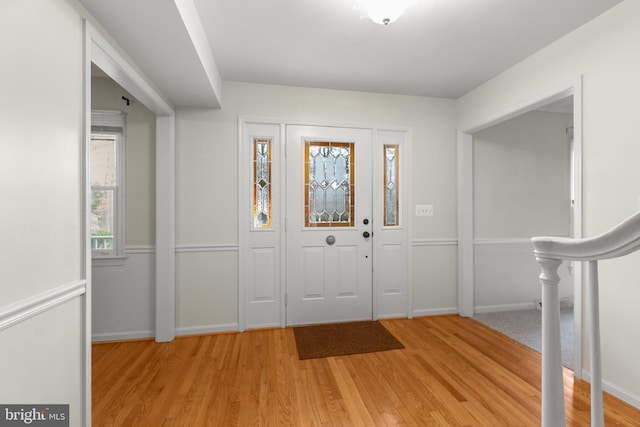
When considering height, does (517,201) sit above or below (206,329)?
above

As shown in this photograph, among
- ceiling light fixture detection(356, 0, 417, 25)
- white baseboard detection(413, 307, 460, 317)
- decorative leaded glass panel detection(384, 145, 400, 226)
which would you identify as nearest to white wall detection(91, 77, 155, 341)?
ceiling light fixture detection(356, 0, 417, 25)

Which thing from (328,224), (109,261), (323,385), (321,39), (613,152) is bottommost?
(323,385)

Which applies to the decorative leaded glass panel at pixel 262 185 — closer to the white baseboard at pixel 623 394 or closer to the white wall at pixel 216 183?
the white wall at pixel 216 183

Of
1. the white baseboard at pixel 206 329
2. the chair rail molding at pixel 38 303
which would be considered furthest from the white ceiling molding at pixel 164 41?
the white baseboard at pixel 206 329

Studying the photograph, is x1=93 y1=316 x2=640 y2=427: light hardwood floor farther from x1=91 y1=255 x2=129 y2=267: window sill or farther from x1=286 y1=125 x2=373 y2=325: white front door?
x1=91 y1=255 x2=129 y2=267: window sill

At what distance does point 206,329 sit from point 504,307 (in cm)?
343

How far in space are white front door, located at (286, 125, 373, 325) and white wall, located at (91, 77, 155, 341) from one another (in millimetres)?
1342

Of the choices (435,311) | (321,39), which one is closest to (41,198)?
(321,39)

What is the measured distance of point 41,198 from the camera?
120 centimetres

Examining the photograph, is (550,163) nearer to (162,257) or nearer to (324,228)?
(324,228)

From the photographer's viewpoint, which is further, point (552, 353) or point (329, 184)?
point (329, 184)

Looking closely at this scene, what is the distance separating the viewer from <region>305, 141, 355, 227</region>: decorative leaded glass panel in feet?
10.1

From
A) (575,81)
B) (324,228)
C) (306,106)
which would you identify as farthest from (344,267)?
(575,81)

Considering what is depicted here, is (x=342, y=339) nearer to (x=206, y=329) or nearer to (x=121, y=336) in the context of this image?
(x=206, y=329)
